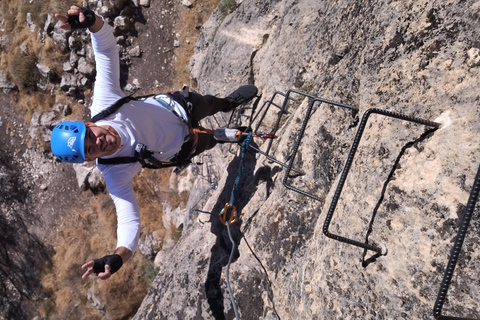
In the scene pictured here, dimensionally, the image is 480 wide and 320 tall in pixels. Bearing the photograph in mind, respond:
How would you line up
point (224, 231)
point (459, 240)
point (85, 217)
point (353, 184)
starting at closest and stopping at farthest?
point (459, 240) → point (353, 184) → point (224, 231) → point (85, 217)

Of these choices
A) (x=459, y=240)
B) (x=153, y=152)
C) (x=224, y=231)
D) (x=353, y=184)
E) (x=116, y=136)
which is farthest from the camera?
(x=224, y=231)

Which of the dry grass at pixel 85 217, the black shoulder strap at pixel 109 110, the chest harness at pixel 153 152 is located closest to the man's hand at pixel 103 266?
the chest harness at pixel 153 152

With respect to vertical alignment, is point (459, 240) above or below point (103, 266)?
above

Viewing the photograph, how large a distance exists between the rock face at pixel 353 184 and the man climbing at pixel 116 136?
1.30 metres

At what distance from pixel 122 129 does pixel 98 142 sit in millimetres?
338

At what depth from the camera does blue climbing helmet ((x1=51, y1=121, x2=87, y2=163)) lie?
3033 mm

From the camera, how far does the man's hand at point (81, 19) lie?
328 cm

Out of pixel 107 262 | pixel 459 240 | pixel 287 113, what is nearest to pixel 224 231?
pixel 107 262

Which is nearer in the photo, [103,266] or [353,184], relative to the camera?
[353,184]

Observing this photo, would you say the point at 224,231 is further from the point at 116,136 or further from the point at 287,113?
the point at 116,136

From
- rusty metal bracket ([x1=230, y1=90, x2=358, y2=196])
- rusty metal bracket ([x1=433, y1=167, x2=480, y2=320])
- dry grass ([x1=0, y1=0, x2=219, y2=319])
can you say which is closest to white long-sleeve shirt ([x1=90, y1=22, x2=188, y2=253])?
Result: rusty metal bracket ([x1=230, y1=90, x2=358, y2=196])

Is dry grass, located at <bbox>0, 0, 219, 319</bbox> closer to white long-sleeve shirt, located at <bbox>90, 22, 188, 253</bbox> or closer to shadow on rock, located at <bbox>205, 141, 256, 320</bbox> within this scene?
shadow on rock, located at <bbox>205, 141, 256, 320</bbox>

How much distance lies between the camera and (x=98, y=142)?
122 inches

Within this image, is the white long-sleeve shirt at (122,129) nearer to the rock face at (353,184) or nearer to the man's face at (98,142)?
the man's face at (98,142)
